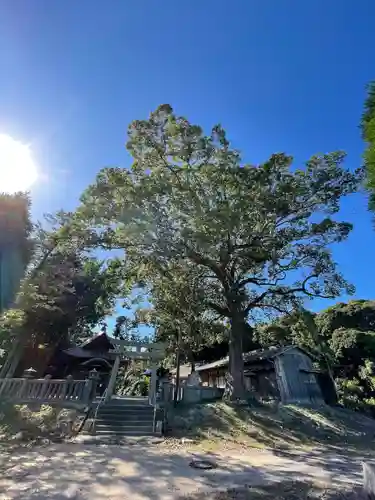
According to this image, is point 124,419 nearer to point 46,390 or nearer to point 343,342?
point 46,390

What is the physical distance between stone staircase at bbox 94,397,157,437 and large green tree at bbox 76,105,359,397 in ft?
15.0

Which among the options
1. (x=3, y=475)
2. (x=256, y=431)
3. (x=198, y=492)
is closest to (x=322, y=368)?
(x=256, y=431)

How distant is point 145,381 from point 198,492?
792 inches

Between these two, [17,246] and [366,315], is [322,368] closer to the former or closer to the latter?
[366,315]

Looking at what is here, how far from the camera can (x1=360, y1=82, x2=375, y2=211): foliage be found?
99.6 inches

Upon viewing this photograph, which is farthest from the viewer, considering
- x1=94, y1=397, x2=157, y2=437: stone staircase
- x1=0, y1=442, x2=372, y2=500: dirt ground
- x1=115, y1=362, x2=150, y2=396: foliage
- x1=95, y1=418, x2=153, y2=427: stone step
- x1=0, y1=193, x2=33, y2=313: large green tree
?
x1=115, y1=362, x2=150, y2=396: foliage

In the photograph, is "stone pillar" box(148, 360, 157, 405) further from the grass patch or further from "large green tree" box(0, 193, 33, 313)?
the grass patch

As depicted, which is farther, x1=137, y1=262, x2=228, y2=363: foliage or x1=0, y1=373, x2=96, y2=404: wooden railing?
x1=137, y1=262, x2=228, y2=363: foliage

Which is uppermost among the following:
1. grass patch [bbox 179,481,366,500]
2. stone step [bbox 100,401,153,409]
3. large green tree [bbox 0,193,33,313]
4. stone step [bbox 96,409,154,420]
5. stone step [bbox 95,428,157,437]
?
large green tree [bbox 0,193,33,313]

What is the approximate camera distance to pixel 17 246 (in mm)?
9992

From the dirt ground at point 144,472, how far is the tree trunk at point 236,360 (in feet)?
16.5

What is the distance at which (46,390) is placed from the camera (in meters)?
12.6

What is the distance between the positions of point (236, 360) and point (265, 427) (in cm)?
328

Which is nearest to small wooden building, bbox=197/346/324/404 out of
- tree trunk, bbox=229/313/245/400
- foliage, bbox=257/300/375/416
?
foliage, bbox=257/300/375/416
